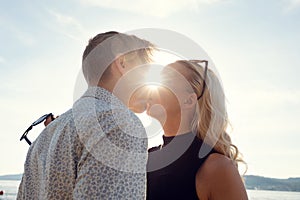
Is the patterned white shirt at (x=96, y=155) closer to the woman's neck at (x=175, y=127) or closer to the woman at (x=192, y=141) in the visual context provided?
the woman at (x=192, y=141)

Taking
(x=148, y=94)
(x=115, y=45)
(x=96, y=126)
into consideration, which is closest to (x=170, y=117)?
(x=148, y=94)

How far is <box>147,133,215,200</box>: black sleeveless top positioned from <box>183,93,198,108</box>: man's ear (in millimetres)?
206

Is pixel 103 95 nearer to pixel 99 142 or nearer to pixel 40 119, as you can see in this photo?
pixel 99 142

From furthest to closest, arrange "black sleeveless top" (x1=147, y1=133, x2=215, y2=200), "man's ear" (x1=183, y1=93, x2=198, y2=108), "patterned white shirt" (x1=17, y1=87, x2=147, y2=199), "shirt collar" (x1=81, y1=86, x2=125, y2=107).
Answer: "man's ear" (x1=183, y1=93, x2=198, y2=108), "black sleeveless top" (x1=147, y1=133, x2=215, y2=200), "shirt collar" (x1=81, y1=86, x2=125, y2=107), "patterned white shirt" (x1=17, y1=87, x2=147, y2=199)

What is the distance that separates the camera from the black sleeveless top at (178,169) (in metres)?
2.76

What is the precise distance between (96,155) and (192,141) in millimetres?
1210

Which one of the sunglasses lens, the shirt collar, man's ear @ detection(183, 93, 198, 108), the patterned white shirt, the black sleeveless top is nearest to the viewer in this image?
the patterned white shirt

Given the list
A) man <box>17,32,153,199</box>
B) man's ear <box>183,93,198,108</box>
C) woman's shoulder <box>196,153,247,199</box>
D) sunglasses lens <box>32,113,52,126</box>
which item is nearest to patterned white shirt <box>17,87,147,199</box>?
man <box>17,32,153,199</box>

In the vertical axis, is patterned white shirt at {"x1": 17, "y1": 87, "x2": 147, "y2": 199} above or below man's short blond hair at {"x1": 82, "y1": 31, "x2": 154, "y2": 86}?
below

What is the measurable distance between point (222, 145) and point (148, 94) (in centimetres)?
61

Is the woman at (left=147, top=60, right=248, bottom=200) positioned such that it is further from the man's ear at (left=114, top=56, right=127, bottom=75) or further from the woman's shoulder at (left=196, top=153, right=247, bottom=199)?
the man's ear at (left=114, top=56, right=127, bottom=75)

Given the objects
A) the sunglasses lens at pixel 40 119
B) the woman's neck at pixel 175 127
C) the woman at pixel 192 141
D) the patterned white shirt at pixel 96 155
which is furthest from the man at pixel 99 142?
the woman's neck at pixel 175 127

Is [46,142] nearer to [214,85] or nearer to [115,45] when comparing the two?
[115,45]

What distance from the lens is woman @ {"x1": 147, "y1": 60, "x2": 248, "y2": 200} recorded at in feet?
8.81
